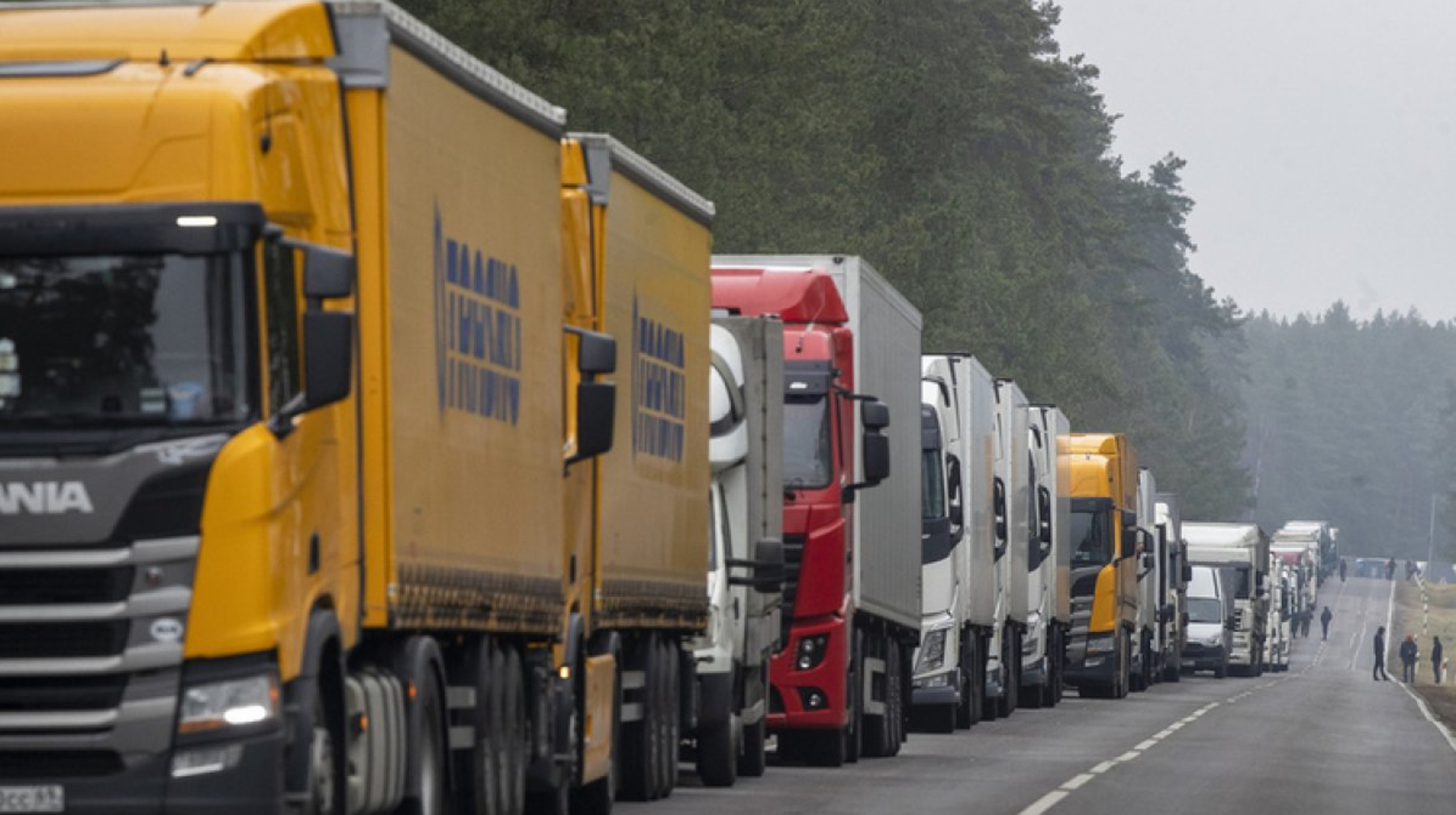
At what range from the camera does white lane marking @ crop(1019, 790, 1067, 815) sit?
19812mm

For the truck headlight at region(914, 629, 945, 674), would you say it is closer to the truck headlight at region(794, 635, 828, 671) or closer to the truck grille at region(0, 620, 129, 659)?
the truck headlight at region(794, 635, 828, 671)

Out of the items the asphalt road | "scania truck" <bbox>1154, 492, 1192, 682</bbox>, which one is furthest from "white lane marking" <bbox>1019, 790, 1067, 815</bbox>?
"scania truck" <bbox>1154, 492, 1192, 682</bbox>

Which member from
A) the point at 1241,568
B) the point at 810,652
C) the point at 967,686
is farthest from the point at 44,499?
the point at 1241,568

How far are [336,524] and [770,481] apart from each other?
10.5 metres

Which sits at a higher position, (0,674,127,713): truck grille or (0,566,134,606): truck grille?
(0,566,134,606): truck grille

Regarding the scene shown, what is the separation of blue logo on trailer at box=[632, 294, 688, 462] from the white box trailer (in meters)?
16.7

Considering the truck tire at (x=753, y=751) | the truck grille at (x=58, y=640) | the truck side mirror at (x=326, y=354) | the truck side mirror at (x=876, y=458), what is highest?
the truck side mirror at (x=876, y=458)

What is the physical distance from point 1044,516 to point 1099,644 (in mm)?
8239

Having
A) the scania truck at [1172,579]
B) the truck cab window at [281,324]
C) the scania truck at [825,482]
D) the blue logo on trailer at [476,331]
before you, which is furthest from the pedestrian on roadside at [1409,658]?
the truck cab window at [281,324]

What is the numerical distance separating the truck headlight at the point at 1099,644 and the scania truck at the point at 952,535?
15318mm

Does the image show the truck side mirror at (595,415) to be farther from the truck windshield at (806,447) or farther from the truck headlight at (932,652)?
the truck headlight at (932,652)

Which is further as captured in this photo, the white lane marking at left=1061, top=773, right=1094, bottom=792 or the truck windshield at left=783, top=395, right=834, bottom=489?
the truck windshield at left=783, top=395, right=834, bottom=489

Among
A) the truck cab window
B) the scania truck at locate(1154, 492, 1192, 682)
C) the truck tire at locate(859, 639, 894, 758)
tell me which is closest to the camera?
the truck cab window

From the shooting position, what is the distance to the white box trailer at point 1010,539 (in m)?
37.4
